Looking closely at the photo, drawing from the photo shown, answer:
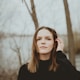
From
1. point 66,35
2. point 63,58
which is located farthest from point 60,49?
point 66,35

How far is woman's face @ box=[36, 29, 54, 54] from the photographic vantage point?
3.34 feet

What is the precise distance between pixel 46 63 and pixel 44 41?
0.09 meters

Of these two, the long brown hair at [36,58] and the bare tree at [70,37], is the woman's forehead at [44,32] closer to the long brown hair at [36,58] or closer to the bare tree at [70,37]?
the long brown hair at [36,58]

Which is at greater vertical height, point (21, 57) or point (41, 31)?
point (41, 31)

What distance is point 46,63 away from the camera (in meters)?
1.02

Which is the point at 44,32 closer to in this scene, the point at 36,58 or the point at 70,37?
the point at 36,58

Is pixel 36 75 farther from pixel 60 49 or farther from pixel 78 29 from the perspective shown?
pixel 78 29

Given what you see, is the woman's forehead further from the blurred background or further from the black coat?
the blurred background

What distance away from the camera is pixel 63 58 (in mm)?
1063

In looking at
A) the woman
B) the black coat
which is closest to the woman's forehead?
the woman

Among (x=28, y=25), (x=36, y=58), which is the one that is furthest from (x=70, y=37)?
(x=36, y=58)

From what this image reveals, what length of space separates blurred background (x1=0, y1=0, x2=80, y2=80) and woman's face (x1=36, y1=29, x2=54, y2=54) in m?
2.15

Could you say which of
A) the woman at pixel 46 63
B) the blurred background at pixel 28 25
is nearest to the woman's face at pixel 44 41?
the woman at pixel 46 63

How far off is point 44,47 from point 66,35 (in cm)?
218
